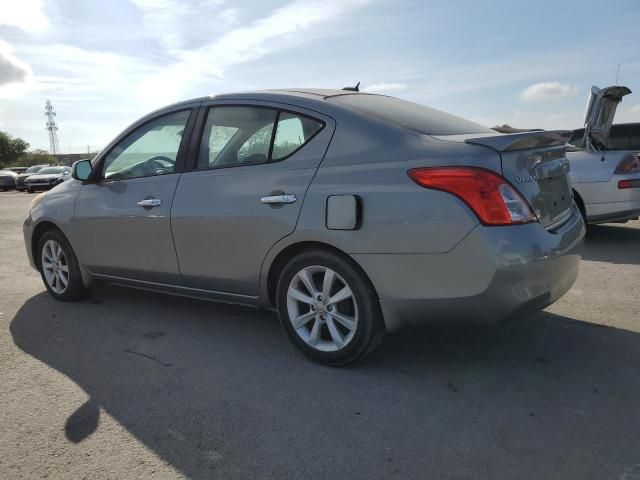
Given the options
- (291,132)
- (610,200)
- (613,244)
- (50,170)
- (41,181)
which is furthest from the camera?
(50,170)

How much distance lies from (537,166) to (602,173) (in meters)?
4.57

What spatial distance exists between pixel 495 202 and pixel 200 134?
2157 mm

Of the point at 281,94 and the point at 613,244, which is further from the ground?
the point at 281,94

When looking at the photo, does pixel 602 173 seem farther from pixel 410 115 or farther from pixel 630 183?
pixel 410 115

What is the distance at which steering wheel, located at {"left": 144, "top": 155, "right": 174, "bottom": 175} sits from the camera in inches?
159

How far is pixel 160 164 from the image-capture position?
13.5ft

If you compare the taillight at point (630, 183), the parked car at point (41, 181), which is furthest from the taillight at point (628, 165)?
the parked car at point (41, 181)

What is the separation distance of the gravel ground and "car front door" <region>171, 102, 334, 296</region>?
584mm

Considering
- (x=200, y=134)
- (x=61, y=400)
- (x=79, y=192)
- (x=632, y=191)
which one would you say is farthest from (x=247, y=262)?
(x=632, y=191)

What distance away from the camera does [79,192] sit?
4.66 m

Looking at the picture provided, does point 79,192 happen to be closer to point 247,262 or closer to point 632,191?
point 247,262

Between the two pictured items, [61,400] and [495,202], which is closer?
[495,202]

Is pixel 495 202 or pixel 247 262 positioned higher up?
pixel 495 202

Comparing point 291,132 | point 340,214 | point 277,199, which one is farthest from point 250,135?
point 340,214
